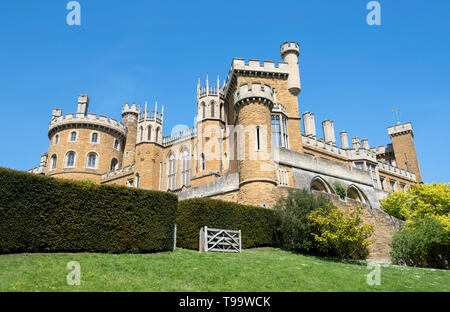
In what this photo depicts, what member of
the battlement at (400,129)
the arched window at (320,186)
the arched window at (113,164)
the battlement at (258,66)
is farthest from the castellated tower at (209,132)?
the battlement at (400,129)

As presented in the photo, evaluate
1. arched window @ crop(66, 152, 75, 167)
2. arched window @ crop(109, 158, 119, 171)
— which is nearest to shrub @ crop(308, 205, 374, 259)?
arched window @ crop(109, 158, 119, 171)

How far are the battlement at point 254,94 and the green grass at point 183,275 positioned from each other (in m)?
12.1

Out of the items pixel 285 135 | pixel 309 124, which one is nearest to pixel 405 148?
pixel 309 124

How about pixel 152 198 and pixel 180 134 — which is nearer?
pixel 152 198

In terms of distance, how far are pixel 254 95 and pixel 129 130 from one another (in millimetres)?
27959

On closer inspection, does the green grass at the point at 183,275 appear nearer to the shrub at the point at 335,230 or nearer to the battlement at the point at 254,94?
the shrub at the point at 335,230

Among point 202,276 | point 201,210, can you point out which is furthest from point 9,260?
point 201,210

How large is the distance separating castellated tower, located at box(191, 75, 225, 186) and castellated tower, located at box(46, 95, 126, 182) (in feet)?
43.3

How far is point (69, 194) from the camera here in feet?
41.1

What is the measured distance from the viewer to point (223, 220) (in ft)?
57.3

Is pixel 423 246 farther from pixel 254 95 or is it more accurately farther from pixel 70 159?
pixel 70 159

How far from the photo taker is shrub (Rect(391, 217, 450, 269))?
20109 millimetres
